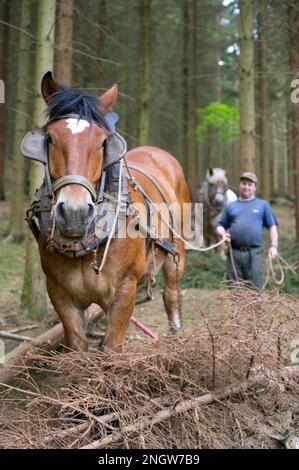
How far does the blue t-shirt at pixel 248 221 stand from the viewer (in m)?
6.54

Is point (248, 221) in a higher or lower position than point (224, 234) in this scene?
higher

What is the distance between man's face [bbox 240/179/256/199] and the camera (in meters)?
6.64

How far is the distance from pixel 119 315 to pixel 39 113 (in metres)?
3.77

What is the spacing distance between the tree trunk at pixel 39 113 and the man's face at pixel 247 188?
2.67 metres

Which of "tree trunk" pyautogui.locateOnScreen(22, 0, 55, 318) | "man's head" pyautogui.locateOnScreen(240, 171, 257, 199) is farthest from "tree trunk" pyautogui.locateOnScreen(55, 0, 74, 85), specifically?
"man's head" pyautogui.locateOnScreen(240, 171, 257, 199)

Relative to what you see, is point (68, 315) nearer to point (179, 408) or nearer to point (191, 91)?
point (179, 408)

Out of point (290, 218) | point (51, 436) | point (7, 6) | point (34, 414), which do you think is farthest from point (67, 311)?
point (290, 218)

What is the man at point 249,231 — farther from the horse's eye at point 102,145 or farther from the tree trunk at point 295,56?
the tree trunk at point 295,56

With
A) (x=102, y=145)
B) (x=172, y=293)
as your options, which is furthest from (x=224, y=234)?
(x=102, y=145)

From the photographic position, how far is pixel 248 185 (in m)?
6.64

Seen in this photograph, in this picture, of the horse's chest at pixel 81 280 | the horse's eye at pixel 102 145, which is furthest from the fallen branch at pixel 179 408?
the horse's eye at pixel 102 145

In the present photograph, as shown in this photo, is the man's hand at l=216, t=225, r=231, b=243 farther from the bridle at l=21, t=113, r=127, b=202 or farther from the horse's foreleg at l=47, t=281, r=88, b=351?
the bridle at l=21, t=113, r=127, b=202

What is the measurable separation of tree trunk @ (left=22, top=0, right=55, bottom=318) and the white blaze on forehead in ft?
9.56

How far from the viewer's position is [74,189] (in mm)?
3260
